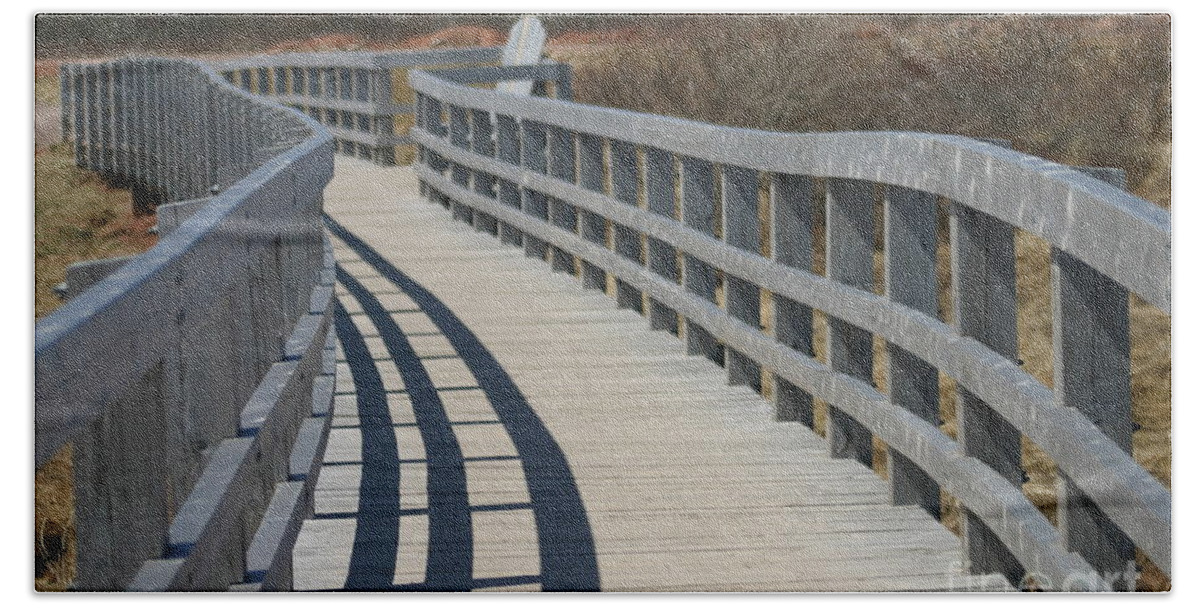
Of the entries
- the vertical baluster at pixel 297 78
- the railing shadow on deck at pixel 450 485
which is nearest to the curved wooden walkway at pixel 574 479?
the railing shadow on deck at pixel 450 485

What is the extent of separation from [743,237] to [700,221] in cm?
64

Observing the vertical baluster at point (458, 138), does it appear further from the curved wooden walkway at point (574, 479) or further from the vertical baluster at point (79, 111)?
the vertical baluster at point (79, 111)

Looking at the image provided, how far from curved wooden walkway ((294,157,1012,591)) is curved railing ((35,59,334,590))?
258mm

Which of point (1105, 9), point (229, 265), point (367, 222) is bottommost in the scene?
point (367, 222)

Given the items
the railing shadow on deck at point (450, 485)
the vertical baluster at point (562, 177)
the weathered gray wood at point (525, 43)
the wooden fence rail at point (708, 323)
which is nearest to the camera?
the wooden fence rail at point (708, 323)

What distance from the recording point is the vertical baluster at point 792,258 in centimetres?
582

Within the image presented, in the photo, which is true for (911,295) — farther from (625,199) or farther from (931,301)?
(625,199)

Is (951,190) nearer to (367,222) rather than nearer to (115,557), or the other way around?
(115,557)

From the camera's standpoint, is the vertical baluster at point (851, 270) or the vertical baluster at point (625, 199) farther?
the vertical baluster at point (625, 199)

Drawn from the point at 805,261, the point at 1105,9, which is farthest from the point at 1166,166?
the point at 805,261

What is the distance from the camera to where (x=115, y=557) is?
286cm

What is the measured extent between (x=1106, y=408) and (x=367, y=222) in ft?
26.9

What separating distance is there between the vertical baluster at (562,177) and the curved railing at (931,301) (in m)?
1.00

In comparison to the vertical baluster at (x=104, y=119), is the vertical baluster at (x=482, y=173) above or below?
below
